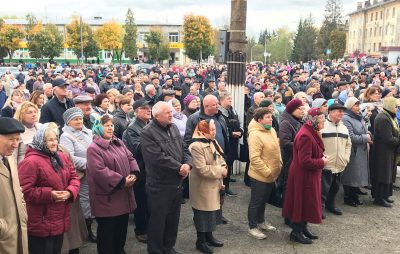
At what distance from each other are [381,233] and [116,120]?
4.26m

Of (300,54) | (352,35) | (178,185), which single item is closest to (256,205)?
(178,185)

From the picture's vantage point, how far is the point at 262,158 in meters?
5.52

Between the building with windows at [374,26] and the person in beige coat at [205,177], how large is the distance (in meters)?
63.2

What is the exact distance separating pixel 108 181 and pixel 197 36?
5047 centimetres

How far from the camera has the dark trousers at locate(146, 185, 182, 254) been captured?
15.6 ft

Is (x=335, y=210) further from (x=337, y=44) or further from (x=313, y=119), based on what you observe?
(x=337, y=44)

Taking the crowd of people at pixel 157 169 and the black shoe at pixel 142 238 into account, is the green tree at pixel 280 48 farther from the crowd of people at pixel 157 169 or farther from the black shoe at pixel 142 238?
the black shoe at pixel 142 238

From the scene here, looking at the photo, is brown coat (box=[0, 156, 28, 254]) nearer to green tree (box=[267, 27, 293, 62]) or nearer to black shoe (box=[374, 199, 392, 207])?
black shoe (box=[374, 199, 392, 207])

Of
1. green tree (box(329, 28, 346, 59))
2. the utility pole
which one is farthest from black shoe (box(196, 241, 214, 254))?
green tree (box(329, 28, 346, 59))

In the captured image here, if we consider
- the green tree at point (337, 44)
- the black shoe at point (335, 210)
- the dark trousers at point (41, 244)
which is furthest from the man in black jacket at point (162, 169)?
the green tree at point (337, 44)

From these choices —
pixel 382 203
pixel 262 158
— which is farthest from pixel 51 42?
pixel 262 158

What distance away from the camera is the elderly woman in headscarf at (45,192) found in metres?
3.89

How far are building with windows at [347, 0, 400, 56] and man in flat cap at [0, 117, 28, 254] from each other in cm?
6533

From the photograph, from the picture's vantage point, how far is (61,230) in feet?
13.3
